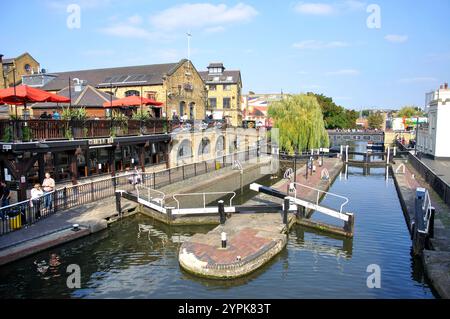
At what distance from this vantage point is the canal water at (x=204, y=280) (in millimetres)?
10188

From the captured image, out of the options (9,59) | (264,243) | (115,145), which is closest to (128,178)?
(115,145)

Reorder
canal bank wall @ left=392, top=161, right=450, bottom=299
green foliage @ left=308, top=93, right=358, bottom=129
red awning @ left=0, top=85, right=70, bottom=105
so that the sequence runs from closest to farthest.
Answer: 1. canal bank wall @ left=392, top=161, right=450, bottom=299
2. red awning @ left=0, top=85, right=70, bottom=105
3. green foliage @ left=308, top=93, right=358, bottom=129

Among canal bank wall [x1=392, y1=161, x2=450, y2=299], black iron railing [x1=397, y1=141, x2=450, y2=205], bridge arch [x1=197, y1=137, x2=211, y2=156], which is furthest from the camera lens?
bridge arch [x1=197, y1=137, x2=211, y2=156]

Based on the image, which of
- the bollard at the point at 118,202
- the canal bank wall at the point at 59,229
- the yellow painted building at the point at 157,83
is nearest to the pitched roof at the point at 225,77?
the yellow painted building at the point at 157,83

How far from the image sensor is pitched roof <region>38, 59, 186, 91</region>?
3706 centimetres

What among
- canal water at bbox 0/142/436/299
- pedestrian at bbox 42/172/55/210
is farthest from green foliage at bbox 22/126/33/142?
canal water at bbox 0/142/436/299

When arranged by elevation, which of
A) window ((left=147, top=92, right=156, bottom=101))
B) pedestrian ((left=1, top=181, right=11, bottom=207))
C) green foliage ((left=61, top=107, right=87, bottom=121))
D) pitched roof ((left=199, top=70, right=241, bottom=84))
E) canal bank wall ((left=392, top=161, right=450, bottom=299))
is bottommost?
canal bank wall ((left=392, top=161, right=450, bottom=299))

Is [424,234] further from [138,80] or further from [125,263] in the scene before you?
[138,80]

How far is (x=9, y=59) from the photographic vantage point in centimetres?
5053

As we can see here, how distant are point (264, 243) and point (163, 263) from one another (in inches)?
135

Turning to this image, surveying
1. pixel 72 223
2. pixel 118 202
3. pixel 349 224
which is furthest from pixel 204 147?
pixel 349 224

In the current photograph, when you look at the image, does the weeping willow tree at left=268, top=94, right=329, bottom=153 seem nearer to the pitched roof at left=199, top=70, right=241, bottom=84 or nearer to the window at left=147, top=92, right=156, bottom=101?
the window at left=147, top=92, right=156, bottom=101

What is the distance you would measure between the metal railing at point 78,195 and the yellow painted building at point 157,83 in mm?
12296

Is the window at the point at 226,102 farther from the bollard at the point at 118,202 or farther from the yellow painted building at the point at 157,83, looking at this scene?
the bollard at the point at 118,202
